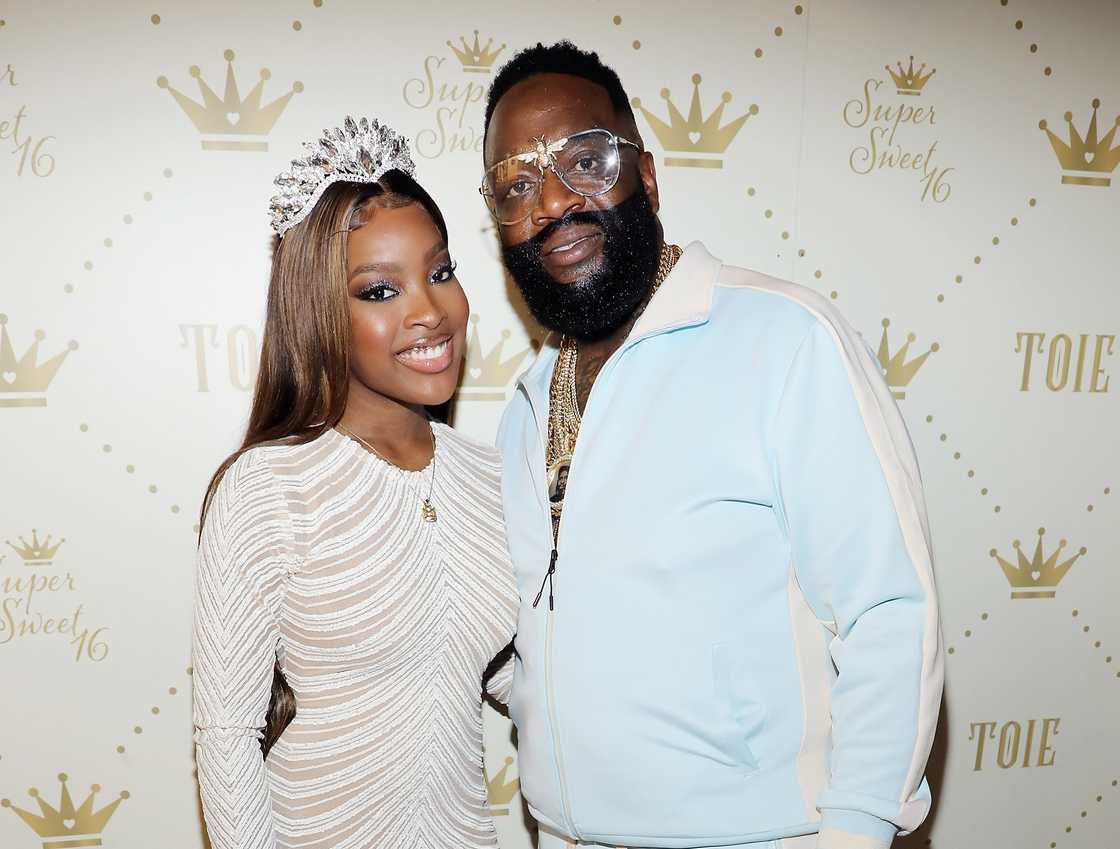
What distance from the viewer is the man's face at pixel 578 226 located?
4.43 ft

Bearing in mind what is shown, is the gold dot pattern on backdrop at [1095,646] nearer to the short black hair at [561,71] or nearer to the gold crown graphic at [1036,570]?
the gold crown graphic at [1036,570]

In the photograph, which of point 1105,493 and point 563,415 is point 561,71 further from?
point 1105,493

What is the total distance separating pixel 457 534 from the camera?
1.43 metres

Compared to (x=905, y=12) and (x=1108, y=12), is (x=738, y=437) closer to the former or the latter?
(x=905, y=12)

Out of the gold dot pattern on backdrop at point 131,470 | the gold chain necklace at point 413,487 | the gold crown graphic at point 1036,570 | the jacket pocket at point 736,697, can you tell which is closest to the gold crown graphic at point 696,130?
the gold chain necklace at point 413,487

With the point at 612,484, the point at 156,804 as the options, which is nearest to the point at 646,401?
the point at 612,484

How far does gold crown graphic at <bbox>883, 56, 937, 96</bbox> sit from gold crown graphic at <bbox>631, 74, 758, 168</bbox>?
0.35m

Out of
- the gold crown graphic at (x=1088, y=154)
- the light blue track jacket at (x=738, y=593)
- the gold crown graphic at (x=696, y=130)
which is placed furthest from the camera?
the gold crown graphic at (x=1088, y=154)

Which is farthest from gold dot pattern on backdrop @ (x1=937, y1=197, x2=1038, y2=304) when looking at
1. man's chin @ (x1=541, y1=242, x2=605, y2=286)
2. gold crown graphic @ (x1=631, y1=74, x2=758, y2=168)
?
man's chin @ (x1=541, y1=242, x2=605, y2=286)

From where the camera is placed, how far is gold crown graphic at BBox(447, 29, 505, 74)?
1.70 m

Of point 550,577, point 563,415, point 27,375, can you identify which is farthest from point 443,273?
point 27,375

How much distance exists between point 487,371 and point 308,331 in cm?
61

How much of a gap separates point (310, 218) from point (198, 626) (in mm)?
681

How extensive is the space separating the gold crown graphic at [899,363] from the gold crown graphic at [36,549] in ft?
6.44
